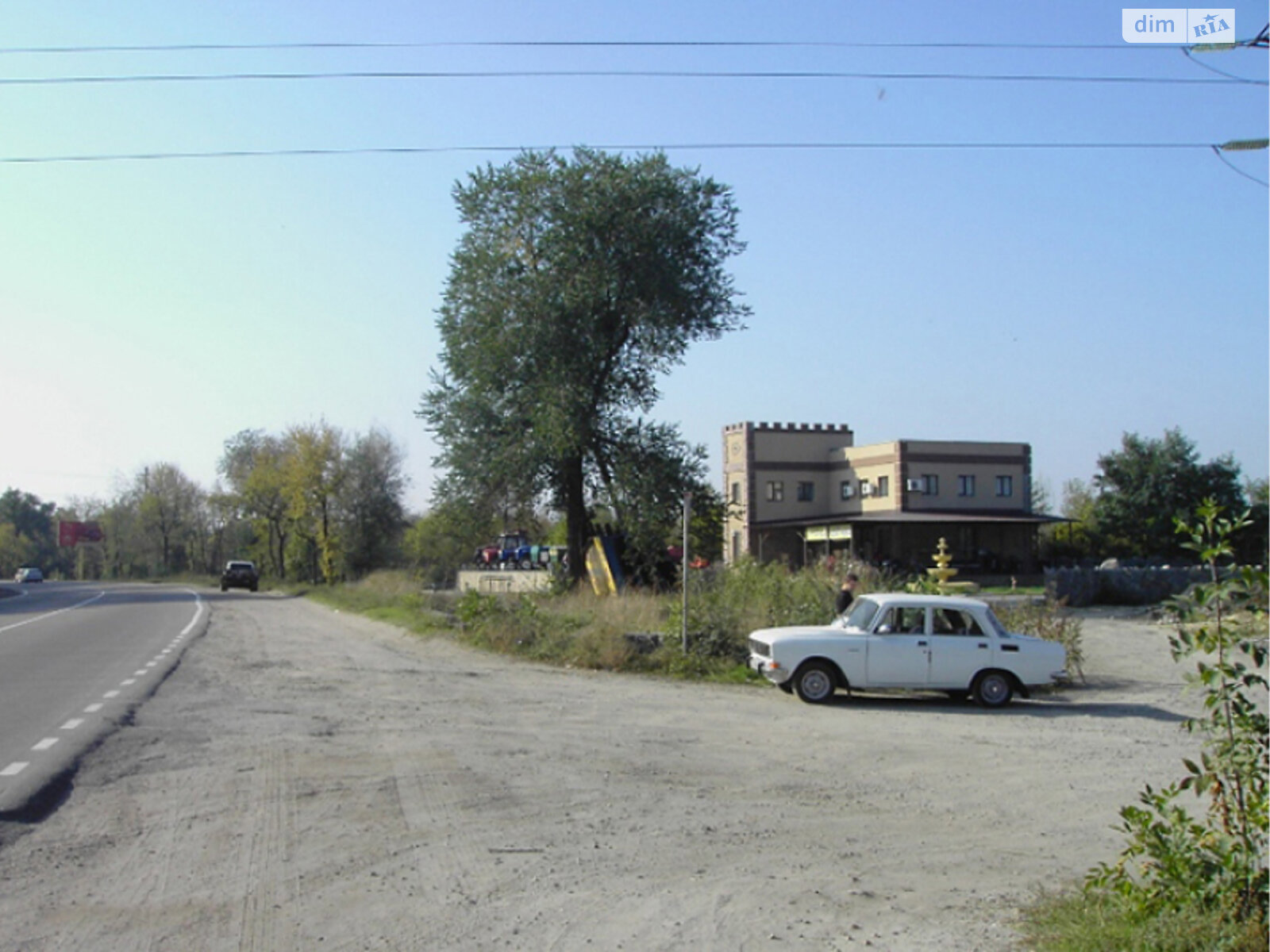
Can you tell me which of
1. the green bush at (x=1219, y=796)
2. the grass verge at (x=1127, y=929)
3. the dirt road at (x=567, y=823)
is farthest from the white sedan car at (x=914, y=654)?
the green bush at (x=1219, y=796)

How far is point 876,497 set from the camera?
226 feet

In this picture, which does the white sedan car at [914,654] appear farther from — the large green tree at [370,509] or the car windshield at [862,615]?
the large green tree at [370,509]

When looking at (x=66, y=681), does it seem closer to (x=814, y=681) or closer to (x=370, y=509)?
(x=814, y=681)

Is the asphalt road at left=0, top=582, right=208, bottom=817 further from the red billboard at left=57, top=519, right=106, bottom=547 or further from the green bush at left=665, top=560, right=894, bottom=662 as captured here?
the red billboard at left=57, top=519, right=106, bottom=547

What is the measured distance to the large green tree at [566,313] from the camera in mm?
38344

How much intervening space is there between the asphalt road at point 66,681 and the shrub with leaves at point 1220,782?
753 cm

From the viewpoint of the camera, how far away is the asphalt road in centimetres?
1050

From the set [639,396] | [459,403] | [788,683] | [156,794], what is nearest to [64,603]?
[459,403]

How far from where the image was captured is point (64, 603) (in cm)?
4938

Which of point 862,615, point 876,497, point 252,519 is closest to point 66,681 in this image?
point 862,615

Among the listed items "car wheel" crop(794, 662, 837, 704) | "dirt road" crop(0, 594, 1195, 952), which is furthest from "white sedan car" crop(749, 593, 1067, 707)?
"dirt road" crop(0, 594, 1195, 952)

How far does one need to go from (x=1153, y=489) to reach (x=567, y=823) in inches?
2436

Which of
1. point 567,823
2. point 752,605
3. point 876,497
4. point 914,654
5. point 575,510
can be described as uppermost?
point 876,497

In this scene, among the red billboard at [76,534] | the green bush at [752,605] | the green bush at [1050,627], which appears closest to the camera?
the green bush at [1050,627]
